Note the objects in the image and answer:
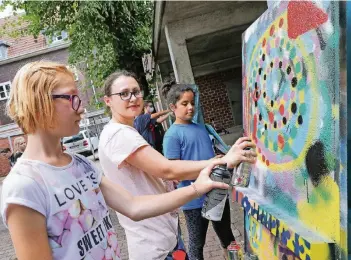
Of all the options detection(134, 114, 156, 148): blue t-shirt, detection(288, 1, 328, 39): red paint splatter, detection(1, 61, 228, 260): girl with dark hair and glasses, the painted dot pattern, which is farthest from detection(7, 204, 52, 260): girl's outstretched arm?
detection(134, 114, 156, 148): blue t-shirt

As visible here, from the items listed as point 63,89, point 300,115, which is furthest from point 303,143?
point 63,89

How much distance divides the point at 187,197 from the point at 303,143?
0.57 metres

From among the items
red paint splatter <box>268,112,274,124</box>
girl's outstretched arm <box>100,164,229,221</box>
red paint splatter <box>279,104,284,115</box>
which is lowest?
girl's outstretched arm <box>100,164,229,221</box>

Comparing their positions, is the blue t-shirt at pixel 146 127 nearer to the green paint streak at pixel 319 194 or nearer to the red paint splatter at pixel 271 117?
the red paint splatter at pixel 271 117

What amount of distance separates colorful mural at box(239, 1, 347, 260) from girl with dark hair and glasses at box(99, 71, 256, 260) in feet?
0.65

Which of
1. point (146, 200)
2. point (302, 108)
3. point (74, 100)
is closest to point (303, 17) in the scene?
point (302, 108)

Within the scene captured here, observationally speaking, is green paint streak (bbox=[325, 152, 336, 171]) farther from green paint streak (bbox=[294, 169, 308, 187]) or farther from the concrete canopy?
the concrete canopy

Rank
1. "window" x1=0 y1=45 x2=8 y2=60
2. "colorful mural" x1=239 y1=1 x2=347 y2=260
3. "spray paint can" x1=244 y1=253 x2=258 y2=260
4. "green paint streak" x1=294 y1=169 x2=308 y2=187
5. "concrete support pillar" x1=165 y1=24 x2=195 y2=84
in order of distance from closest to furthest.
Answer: "colorful mural" x1=239 y1=1 x2=347 y2=260, "green paint streak" x1=294 y1=169 x2=308 y2=187, "spray paint can" x1=244 y1=253 x2=258 y2=260, "concrete support pillar" x1=165 y1=24 x2=195 y2=84, "window" x1=0 y1=45 x2=8 y2=60

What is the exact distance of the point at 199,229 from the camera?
2787 mm

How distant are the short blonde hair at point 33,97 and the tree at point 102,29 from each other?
23.8 feet

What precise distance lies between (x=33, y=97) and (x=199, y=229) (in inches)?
77.2

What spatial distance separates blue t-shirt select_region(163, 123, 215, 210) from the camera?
2.78m

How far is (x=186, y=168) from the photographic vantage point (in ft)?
5.74

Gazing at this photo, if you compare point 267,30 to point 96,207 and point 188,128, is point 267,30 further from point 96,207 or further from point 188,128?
point 188,128
